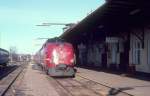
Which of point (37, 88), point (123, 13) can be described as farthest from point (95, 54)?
point (37, 88)

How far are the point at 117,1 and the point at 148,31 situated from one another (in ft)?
25.7

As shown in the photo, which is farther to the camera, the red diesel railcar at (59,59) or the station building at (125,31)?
the red diesel railcar at (59,59)

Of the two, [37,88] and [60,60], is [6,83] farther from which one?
[60,60]

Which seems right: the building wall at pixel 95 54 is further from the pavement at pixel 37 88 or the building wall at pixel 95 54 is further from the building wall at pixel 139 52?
the pavement at pixel 37 88

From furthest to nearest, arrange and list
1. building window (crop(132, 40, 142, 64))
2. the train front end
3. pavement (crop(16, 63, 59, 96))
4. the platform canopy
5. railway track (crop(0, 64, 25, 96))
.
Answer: building window (crop(132, 40, 142, 64)), the train front end, the platform canopy, railway track (crop(0, 64, 25, 96)), pavement (crop(16, 63, 59, 96))

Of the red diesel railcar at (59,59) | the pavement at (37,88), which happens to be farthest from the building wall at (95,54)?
the pavement at (37,88)

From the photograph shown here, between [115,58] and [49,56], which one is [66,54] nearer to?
[49,56]

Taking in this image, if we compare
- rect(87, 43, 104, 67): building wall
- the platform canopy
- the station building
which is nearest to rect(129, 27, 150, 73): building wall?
the station building

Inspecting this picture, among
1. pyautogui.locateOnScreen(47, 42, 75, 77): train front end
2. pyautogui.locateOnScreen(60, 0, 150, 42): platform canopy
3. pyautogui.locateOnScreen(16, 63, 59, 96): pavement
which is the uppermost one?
pyautogui.locateOnScreen(60, 0, 150, 42): platform canopy

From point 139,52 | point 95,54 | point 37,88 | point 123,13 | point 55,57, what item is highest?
point 123,13

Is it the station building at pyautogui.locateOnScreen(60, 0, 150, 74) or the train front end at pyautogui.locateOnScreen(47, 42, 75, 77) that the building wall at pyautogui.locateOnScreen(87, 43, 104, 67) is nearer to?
the station building at pyautogui.locateOnScreen(60, 0, 150, 74)

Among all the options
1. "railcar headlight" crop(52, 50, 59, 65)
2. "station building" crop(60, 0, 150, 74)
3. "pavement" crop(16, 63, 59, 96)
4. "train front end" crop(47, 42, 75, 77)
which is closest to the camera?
"pavement" crop(16, 63, 59, 96)

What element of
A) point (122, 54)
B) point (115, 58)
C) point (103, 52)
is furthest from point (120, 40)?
point (103, 52)

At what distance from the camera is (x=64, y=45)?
3234cm
